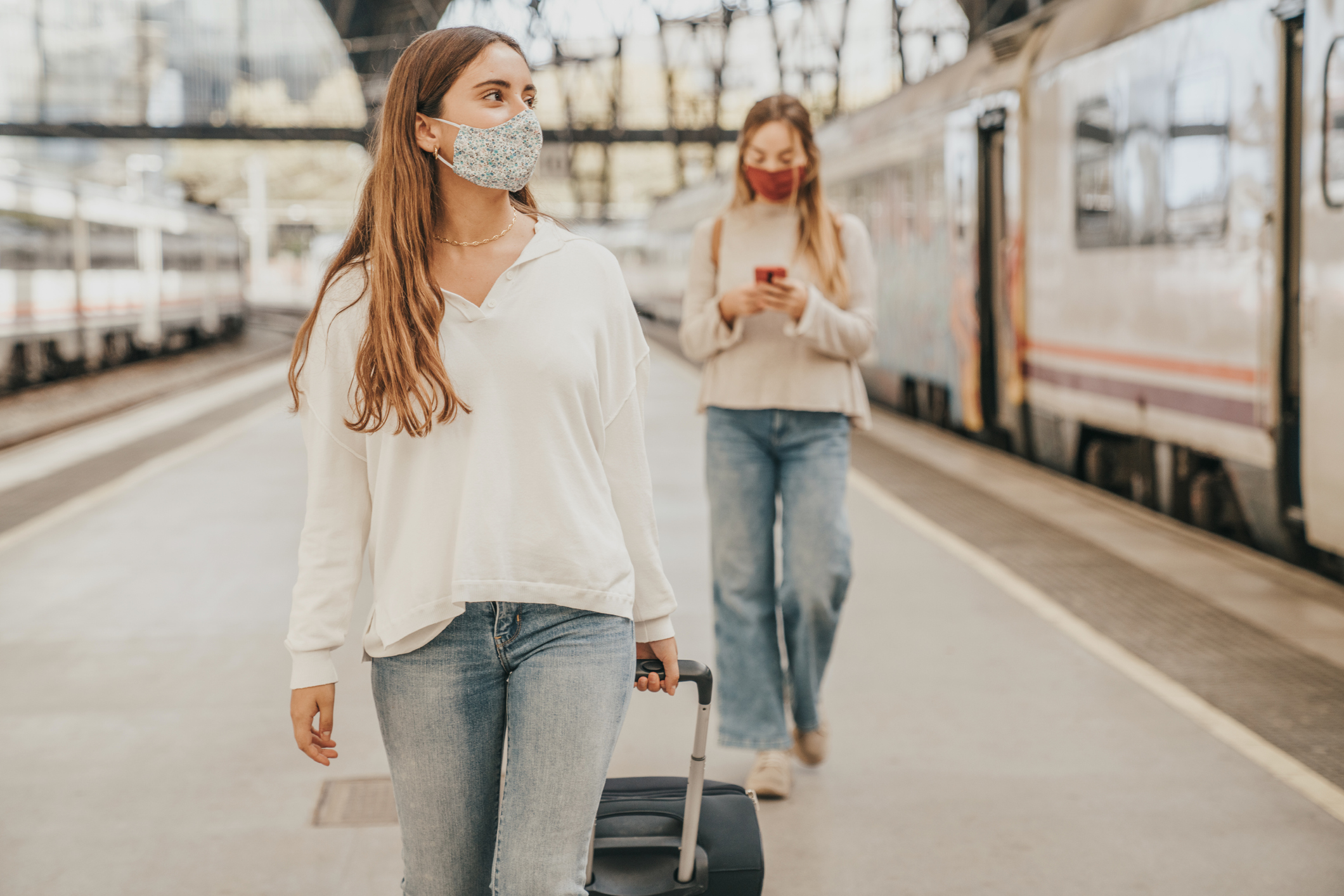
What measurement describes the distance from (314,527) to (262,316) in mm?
53323

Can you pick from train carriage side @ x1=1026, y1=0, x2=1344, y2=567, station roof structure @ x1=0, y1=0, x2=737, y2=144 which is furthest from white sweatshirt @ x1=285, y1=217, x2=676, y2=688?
station roof structure @ x1=0, y1=0, x2=737, y2=144

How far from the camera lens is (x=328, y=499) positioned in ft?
7.25

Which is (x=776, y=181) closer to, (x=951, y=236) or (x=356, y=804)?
(x=356, y=804)

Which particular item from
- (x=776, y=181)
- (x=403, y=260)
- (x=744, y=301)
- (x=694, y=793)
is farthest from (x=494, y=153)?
(x=776, y=181)

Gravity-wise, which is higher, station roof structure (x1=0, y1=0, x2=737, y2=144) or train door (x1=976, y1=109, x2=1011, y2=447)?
station roof structure (x1=0, y1=0, x2=737, y2=144)

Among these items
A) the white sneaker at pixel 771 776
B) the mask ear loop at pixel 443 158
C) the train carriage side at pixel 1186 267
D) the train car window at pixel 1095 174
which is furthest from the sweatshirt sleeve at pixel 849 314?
the train car window at pixel 1095 174

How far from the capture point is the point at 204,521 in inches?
343

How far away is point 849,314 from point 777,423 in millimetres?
352

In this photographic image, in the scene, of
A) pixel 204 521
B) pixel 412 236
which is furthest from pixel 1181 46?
pixel 412 236

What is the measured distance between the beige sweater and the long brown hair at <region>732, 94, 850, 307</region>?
3cm

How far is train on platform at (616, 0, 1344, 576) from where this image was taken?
6.43 meters

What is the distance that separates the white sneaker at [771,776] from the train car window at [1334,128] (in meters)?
3.52

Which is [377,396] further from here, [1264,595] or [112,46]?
[112,46]

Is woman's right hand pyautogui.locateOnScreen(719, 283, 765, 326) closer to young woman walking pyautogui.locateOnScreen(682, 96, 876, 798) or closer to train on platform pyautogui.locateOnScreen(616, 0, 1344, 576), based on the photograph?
young woman walking pyautogui.locateOnScreen(682, 96, 876, 798)
